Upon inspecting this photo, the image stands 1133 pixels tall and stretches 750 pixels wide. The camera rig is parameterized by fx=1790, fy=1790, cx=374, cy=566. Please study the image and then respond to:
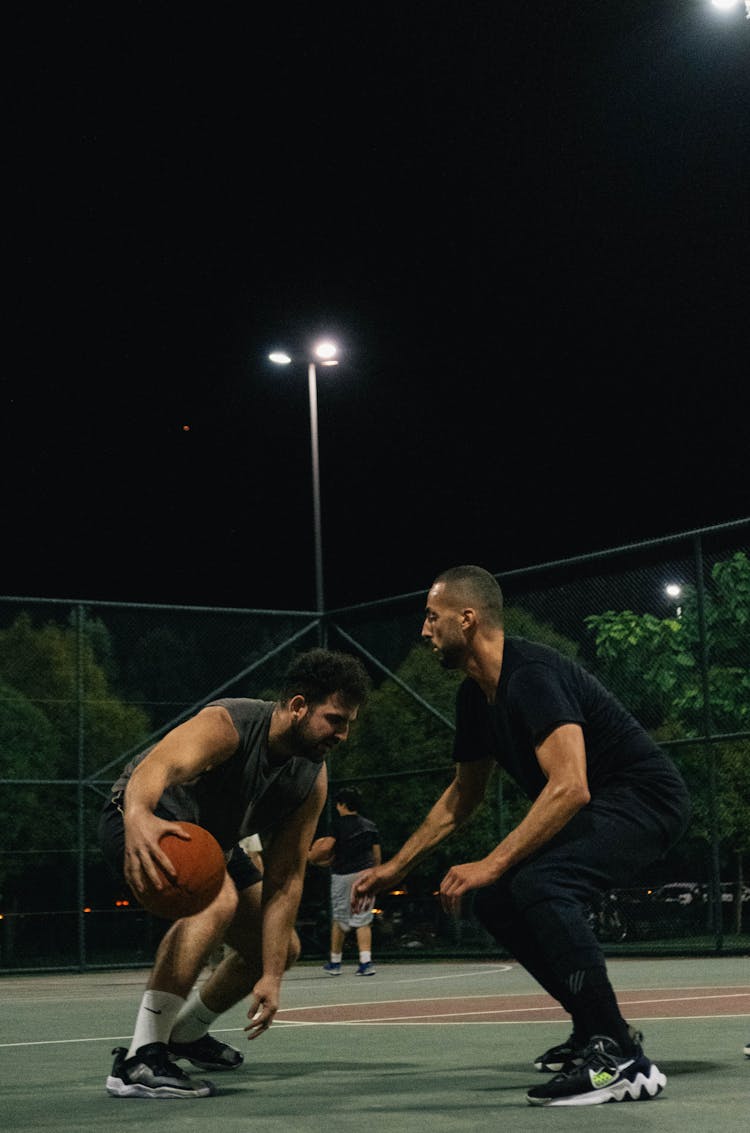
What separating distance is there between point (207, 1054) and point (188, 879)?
66.7 inches

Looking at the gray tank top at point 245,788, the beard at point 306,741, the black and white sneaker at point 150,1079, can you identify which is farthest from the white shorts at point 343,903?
the beard at point 306,741

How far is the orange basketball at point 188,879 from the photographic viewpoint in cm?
532

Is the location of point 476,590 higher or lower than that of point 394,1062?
higher

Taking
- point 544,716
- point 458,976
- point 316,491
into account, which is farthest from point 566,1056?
point 316,491

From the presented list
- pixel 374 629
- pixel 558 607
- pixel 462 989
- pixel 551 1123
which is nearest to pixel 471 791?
pixel 551 1123

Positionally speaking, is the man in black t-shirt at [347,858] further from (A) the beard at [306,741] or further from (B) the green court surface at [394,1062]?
(A) the beard at [306,741]

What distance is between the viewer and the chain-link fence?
16062 millimetres

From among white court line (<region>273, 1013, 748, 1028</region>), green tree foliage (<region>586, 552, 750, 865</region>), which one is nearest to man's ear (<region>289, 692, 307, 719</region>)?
white court line (<region>273, 1013, 748, 1028</region>)

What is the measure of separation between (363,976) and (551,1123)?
1107cm

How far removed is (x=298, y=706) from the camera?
19.6 feet

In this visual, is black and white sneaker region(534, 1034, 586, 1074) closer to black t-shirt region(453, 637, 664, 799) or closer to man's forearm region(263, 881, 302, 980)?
black t-shirt region(453, 637, 664, 799)

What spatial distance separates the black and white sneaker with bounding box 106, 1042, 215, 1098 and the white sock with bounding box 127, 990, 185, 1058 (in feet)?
0.10

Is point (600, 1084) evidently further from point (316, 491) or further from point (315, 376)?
point (315, 376)

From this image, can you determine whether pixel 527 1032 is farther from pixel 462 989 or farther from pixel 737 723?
pixel 737 723
